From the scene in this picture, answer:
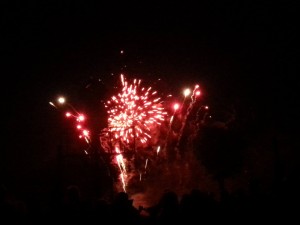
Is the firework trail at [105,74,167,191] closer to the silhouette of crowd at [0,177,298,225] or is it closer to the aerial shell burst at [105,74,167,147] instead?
the aerial shell burst at [105,74,167,147]

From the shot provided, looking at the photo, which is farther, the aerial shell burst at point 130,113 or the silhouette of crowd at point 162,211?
the aerial shell burst at point 130,113

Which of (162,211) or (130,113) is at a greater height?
(130,113)

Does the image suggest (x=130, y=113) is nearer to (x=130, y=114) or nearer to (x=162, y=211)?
(x=130, y=114)

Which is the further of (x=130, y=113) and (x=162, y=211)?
(x=130, y=113)

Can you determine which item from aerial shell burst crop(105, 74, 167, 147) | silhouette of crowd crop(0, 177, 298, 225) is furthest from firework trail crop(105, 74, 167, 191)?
silhouette of crowd crop(0, 177, 298, 225)

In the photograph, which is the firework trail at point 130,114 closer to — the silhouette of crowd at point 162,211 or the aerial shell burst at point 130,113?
the aerial shell burst at point 130,113

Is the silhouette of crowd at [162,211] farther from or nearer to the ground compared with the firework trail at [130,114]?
nearer to the ground

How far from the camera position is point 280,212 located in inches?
272

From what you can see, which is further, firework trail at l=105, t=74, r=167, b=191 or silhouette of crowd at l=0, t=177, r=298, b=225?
firework trail at l=105, t=74, r=167, b=191

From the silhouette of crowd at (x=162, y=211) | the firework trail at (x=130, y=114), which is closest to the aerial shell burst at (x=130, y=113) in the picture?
the firework trail at (x=130, y=114)

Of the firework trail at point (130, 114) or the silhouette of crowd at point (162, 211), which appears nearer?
the silhouette of crowd at point (162, 211)

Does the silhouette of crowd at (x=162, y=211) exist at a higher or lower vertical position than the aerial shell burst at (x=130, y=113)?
lower

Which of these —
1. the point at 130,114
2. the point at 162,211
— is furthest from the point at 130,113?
the point at 162,211

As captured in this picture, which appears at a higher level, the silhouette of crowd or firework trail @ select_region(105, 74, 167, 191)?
firework trail @ select_region(105, 74, 167, 191)
